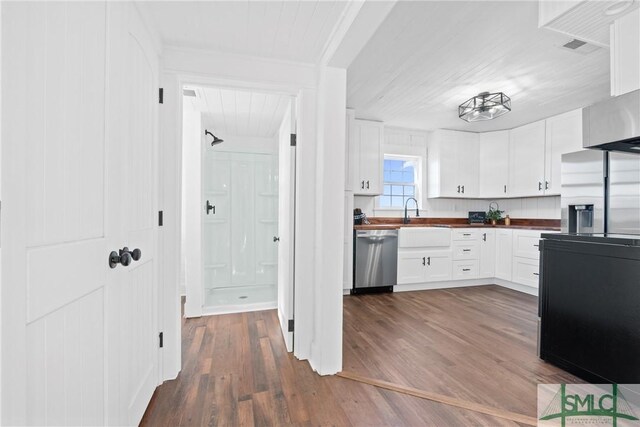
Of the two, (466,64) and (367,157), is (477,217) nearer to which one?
(367,157)

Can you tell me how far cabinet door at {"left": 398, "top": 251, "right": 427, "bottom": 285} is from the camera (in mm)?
3859

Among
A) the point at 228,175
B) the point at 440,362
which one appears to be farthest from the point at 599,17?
the point at 228,175

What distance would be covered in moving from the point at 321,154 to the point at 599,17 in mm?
1683

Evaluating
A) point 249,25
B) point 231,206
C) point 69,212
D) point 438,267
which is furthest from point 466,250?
point 69,212

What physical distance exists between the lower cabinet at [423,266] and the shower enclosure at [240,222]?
181 cm

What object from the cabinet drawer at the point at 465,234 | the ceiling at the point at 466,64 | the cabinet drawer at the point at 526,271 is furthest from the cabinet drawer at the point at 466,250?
the ceiling at the point at 466,64

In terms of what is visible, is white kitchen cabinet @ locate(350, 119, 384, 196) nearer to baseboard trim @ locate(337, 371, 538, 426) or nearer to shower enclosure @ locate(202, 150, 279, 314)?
shower enclosure @ locate(202, 150, 279, 314)

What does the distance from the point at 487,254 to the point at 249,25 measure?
4.27 m

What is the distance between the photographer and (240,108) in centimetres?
283

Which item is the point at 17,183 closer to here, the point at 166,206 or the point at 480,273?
the point at 166,206

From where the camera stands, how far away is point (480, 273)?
420 centimetres

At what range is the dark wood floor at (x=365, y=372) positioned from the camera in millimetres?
1493

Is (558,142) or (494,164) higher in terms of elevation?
(558,142)

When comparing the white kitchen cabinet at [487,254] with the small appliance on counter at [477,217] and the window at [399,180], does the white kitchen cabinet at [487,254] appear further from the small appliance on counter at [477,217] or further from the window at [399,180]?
the window at [399,180]
